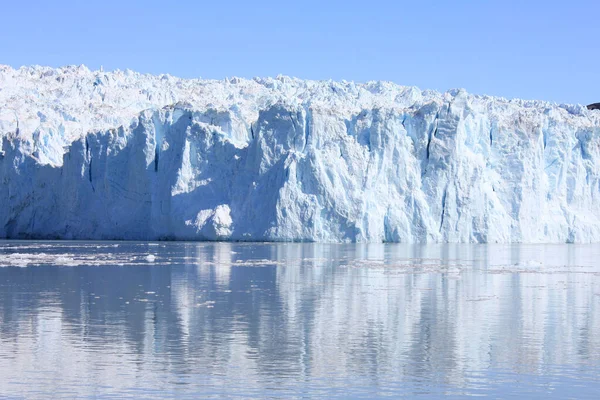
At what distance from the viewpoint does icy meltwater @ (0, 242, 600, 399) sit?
8711 millimetres

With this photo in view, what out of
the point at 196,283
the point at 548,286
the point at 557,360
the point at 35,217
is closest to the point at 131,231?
the point at 35,217

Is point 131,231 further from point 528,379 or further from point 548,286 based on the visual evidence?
point 528,379

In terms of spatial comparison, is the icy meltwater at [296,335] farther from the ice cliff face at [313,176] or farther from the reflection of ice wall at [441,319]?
the ice cliff face at [313,176]

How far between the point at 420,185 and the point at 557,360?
30.7m

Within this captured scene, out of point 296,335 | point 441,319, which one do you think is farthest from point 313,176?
point 296,335

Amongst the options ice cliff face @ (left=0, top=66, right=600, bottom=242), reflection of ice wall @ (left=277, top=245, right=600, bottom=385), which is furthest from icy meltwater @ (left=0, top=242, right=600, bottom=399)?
ice cliff face @ (left=0, top=66, right=600, bottom=242)

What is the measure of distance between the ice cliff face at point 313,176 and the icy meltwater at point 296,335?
59.5ft

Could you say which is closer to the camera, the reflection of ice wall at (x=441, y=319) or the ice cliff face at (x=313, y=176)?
the reflection of ice wall at (x=441, y=319)

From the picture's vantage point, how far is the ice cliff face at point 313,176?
3919 centimetres

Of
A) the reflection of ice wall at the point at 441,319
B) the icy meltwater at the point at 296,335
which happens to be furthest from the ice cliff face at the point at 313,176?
the icy meltwater at the point at 296,335

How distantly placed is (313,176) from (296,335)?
26.8 metres

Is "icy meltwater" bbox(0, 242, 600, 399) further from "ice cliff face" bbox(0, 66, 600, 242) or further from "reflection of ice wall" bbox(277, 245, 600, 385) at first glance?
"ice cliff face" bbox(0, 66, 600, 242)

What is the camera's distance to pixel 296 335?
11.6 metres

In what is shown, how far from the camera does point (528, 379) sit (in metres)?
9.00
